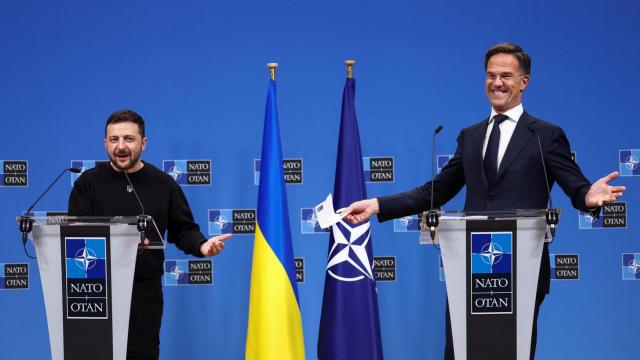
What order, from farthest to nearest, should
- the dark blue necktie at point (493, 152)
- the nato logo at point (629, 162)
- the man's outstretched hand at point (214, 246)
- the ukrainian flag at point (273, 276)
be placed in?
the nato logo at point (629, 162) → the ukrainian flag at point (273, 276) → the man's outstretched hand at point (214, 246) → the dark blue necktie at point (493, 152)

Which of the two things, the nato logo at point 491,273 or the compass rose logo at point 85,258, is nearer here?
the nato logo at point 491,273

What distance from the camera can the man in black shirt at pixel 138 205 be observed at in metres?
3.33

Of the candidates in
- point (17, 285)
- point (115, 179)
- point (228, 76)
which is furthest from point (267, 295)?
point (17, 285)

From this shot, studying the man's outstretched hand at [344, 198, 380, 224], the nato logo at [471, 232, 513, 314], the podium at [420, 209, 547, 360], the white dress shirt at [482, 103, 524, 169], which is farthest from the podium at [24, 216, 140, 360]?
the white dress shirt at [482, 103, 524, 169]

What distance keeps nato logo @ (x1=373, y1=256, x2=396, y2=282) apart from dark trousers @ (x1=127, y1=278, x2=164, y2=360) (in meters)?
1.61

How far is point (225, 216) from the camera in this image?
14.9 ft

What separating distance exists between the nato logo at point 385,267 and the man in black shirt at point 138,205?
143cm

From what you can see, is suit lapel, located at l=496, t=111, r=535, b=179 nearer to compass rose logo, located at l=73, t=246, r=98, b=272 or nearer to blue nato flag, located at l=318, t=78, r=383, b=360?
blue nato flag, located at l=318, t=78, r=383, b=360

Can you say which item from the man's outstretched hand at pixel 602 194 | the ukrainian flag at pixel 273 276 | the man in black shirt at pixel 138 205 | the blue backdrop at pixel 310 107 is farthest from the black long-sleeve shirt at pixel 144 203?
the man's outstretched hand at pixel 602 194

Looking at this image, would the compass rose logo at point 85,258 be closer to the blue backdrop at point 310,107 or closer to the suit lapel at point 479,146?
the suit lapel at point 479,146

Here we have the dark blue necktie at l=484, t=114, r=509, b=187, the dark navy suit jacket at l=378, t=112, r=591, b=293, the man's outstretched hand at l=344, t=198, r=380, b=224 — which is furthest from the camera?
the man's outstretched hand at l=344, t=198, r=380, b=224

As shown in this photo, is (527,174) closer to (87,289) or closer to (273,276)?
(273,276)

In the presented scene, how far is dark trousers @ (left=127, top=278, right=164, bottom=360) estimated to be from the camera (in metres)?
3.28

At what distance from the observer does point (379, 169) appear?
179 inches
